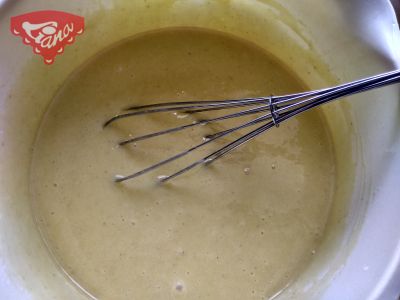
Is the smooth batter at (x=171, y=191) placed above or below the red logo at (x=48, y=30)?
below

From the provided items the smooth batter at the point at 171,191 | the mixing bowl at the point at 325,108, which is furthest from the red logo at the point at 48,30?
Answer: the smooth batter at the point at 171,191

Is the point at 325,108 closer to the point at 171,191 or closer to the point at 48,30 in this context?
the point at 171,191

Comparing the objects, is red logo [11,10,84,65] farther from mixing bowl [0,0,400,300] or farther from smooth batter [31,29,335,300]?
smooth batter [31,29,335,300]

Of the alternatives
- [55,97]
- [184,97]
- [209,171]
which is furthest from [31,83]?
[209,171]

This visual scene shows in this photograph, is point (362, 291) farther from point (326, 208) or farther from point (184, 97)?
point (184, 97)

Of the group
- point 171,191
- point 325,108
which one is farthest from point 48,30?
point 325,108

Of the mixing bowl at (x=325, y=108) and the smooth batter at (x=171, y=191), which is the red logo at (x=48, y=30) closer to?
the mixing bowl at (x=325, y=108)

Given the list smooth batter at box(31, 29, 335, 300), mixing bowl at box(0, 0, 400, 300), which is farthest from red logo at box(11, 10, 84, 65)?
smooth batter at box(31, 29, 335, 300)
